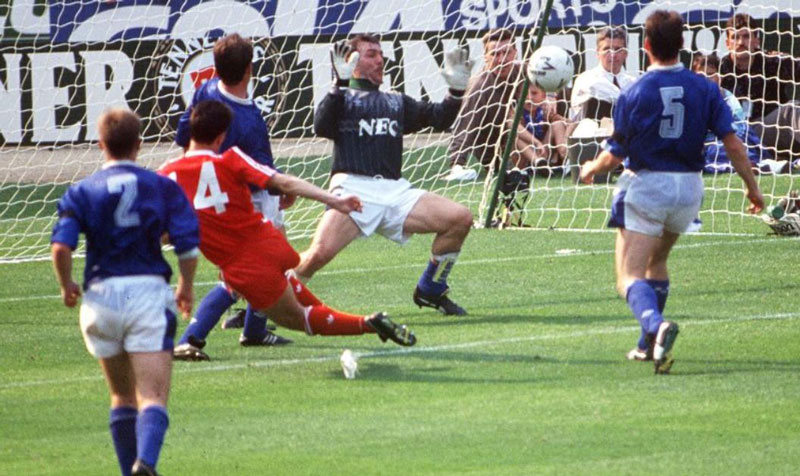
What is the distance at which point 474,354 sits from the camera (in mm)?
9641

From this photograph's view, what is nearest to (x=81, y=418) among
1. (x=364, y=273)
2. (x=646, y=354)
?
(x=646, y=354)

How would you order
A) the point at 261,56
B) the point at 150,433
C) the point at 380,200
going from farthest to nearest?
the point at 261,56
the point at 380,200
the point at 150,433

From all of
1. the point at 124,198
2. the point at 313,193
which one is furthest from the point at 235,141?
the point at 124,198

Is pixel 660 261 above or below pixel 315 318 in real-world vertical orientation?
above

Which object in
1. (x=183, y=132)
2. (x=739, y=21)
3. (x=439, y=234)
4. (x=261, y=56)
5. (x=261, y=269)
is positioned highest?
(x=183, y=132)

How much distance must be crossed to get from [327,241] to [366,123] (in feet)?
2.89

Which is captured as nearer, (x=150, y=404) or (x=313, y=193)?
(x=150, y=404)

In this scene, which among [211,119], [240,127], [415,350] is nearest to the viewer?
[211,119]

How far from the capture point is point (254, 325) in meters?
10.3

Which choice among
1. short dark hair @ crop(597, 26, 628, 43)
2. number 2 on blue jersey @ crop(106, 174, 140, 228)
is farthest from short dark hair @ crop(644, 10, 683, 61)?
short dark hair @ crop(597, 26, 628, 43)

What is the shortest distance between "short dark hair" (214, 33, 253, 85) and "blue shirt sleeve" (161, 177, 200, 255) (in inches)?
137

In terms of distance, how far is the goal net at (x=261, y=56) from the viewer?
20703 millimetres

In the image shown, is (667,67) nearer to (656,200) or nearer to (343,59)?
(656,200)

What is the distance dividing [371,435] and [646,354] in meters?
2.24
